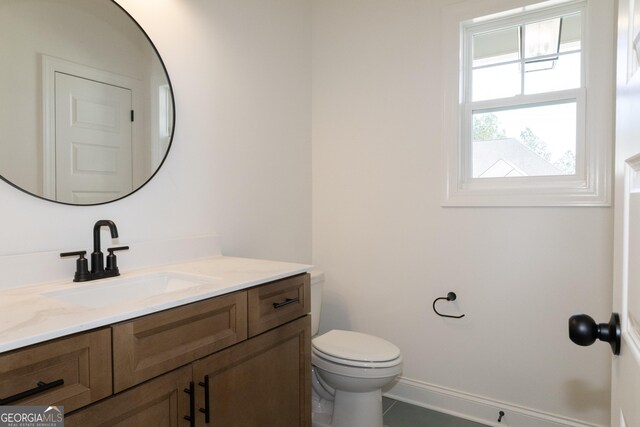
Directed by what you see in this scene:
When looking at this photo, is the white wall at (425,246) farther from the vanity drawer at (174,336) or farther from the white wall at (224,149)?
the vanity drawer at (174,336)

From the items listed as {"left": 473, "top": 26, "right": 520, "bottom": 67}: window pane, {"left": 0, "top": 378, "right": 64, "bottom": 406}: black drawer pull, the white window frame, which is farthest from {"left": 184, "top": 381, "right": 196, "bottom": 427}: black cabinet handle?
{"left": 473, "top": 26, "right": 520, "bottom": 67}: window pane

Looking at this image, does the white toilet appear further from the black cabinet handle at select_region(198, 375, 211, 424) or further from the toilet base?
the black cabinet handle at select_region(198, 375, 211, 424)

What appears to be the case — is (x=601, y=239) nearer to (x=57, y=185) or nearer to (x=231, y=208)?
(x=231, y=208)

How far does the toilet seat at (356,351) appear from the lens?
1768mm

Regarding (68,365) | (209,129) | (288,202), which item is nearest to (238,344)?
(68,365)

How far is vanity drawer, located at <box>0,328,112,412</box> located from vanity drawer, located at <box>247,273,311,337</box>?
0.48 meters

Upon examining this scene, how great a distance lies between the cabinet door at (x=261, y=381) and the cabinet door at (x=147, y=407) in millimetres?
49

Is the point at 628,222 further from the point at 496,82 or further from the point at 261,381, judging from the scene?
the point at 496,82

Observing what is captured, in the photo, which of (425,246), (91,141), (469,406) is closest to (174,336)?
(91,141)

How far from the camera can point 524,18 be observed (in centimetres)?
205

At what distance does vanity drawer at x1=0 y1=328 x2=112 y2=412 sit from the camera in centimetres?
74

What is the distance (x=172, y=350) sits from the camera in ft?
3.37

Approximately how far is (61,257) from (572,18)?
2516 mm

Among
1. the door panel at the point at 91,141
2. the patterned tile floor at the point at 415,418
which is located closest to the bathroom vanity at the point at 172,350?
the door panel at the point at 91,141
